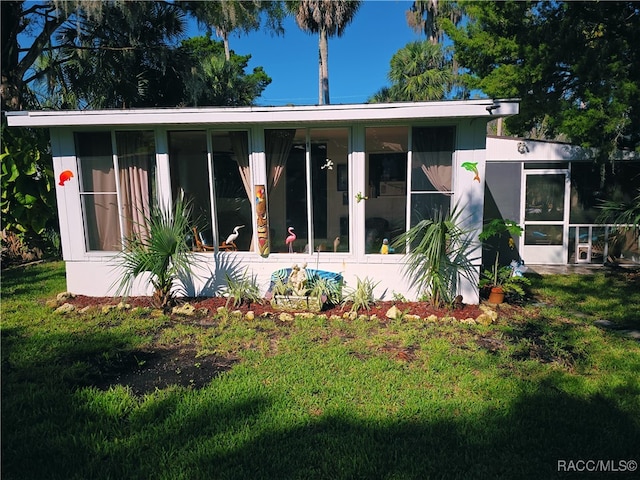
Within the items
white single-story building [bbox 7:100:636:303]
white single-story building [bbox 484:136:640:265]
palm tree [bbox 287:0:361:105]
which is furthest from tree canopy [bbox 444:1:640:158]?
palm tree [bbox 287:0:361:105]

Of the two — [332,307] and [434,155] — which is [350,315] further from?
[434,155]

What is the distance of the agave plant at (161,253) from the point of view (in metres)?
5.23

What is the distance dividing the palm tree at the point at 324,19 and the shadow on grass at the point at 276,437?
1702cm

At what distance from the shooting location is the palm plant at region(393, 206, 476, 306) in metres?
5.22

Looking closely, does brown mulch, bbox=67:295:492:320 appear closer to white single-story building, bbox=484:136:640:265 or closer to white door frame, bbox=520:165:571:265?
white single-story building, bbox=484:136:640:265

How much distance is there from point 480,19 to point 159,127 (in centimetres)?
744

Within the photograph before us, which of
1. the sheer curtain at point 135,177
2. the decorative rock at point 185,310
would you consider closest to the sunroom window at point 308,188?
the decorative rock at point 185,310

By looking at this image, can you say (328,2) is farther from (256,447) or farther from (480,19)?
(256,447)

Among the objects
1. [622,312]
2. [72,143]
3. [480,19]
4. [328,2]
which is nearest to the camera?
[622,312]

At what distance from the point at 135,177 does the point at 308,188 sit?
2.63 metres

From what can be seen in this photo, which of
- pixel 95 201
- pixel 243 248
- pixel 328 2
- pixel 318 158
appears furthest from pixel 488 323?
pixel 328 2

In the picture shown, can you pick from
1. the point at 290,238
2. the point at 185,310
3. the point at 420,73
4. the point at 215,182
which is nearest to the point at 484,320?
the point at 290,238

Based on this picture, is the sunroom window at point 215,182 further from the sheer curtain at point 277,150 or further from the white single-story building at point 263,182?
the sheer curtain at point 277,150

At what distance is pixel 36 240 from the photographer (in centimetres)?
937
